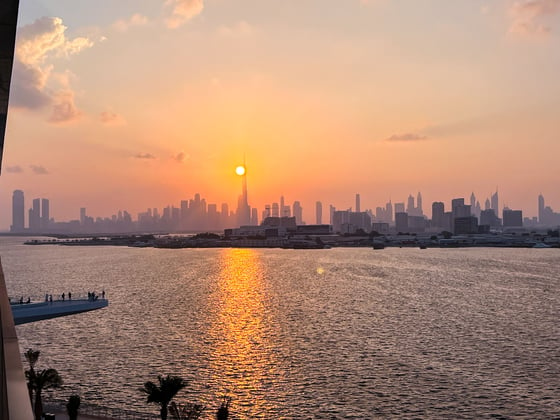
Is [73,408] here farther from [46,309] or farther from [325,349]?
[46,309]

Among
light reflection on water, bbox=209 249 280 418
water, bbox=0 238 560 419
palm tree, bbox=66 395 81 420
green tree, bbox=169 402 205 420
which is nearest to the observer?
green tree, bbox=169 402 205 420

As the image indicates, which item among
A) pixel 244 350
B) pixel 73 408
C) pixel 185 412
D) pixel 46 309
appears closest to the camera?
pixel 185 412

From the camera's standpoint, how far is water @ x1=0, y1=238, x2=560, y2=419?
1492 inches

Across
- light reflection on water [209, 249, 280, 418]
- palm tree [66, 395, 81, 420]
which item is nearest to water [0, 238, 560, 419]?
light reflection on water [209, 249, 280, 418]

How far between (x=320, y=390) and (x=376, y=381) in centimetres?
492

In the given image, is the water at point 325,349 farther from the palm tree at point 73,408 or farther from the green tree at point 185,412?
the palm tree at point 73,408

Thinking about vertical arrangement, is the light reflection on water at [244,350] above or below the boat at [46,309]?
below

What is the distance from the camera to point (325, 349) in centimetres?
5228

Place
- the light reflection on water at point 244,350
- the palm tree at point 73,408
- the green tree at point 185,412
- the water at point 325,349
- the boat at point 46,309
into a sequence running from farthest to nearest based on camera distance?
the boat at point 46,309, the light reflection on water at point 244,350, the water at point 325,349, the palm tree at point 73,408, the green tree at point 185,412

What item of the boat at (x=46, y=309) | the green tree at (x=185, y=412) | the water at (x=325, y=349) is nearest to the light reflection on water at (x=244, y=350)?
the water at (x=325, y=349)

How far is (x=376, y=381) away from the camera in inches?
1652

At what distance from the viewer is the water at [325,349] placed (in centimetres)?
3791

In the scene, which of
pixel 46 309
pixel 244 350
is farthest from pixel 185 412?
pixel 46 309

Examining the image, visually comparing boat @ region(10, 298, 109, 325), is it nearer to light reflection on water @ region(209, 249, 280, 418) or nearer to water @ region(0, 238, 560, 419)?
water @ region(0, 238, 560, 419)
